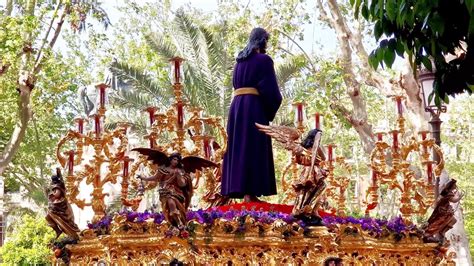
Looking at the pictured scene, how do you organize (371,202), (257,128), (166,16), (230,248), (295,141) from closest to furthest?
(230,248) < (295,141) < (257,128) < (371,202) < (166,16)

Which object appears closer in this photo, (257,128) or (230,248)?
(230,248)

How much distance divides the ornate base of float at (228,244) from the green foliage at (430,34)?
3.79 metres

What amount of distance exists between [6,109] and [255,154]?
13064 millimetres

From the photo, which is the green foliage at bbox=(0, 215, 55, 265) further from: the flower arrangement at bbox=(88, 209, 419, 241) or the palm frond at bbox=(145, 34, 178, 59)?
the flower arrangement at bbox=(88, 209, 419, 241)

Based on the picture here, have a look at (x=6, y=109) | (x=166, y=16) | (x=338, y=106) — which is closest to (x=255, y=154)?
(x=338, y=106)

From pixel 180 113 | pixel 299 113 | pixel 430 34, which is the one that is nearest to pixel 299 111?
pixel 299 113

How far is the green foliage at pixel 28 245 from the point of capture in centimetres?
2466

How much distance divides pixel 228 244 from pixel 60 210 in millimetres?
2568

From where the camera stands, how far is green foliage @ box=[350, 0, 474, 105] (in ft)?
18.4

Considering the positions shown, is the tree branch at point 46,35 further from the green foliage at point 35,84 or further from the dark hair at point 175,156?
the dark hair at point 175,156

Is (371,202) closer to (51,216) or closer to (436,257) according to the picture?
(436,257)

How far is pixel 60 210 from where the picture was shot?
1076 centimetres

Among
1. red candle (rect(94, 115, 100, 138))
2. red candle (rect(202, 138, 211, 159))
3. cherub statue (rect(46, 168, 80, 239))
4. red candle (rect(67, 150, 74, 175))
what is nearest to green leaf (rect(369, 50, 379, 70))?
cherub statue (rect(46, 168, 80, 239))

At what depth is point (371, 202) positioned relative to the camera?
13320 millimetres
